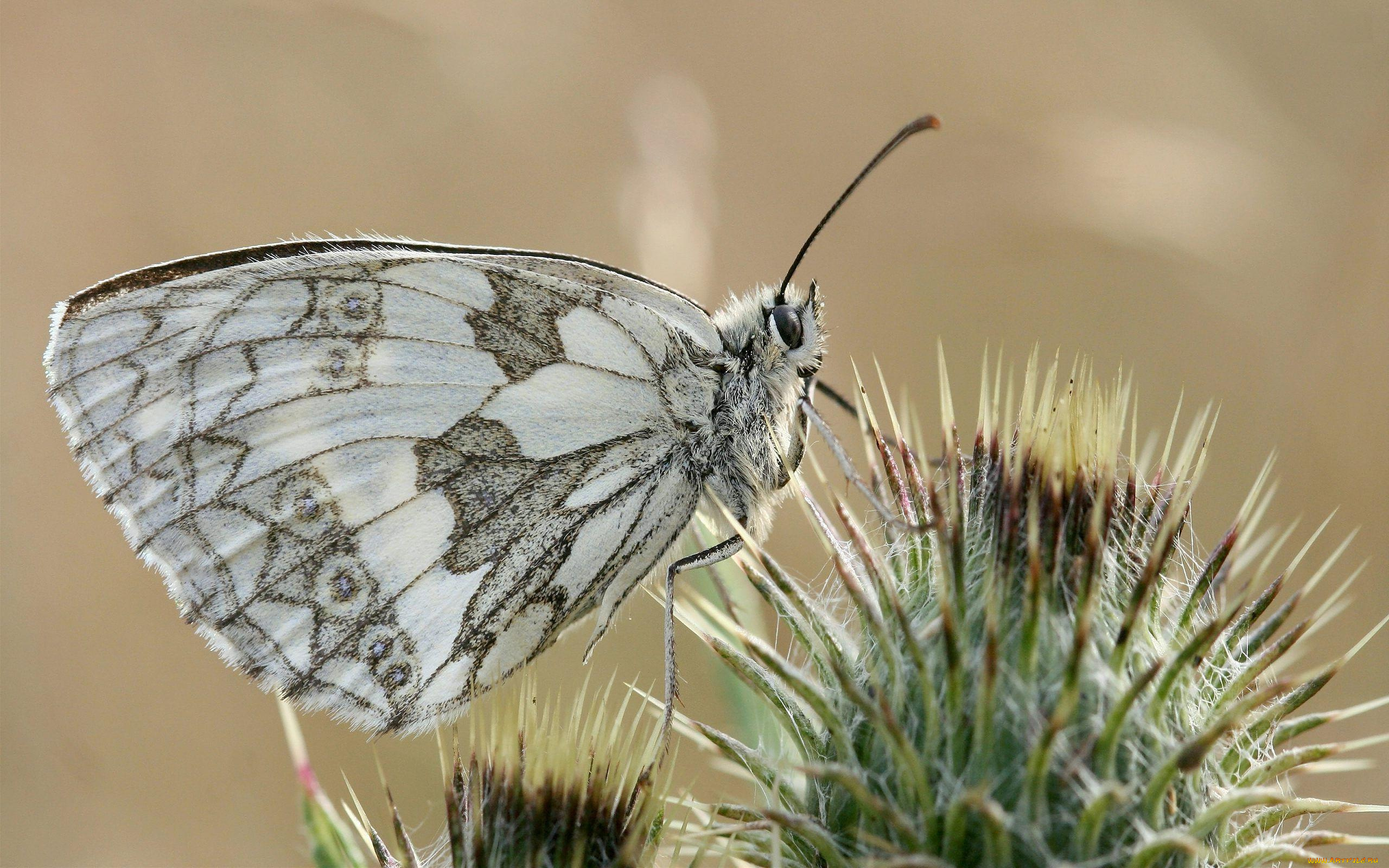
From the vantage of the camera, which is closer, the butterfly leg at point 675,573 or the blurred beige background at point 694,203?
the butterfly leg at point 675,573

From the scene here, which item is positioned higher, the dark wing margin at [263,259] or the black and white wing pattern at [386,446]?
the dark wing margin at [263,259]

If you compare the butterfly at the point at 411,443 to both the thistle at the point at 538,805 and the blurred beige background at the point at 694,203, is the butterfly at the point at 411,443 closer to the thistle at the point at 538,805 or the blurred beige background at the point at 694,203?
the thistle at the point at 538,805

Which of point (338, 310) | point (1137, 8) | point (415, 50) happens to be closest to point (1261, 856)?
point (338, 310)

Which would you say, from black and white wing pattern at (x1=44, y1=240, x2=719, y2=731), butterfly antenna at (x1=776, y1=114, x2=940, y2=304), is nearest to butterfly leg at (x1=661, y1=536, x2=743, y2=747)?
black and white wing pattern at (x1=44, y1=240, x2=719, y2=731)

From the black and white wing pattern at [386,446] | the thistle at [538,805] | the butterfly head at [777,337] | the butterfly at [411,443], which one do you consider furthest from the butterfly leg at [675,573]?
the butterfly head at [777,337]

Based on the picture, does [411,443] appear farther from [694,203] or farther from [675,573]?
[694,203]

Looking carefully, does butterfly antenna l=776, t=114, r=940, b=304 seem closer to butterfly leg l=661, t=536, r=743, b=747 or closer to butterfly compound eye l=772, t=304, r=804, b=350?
butterfly compound eye l=772, t=304, r=804, b=350
